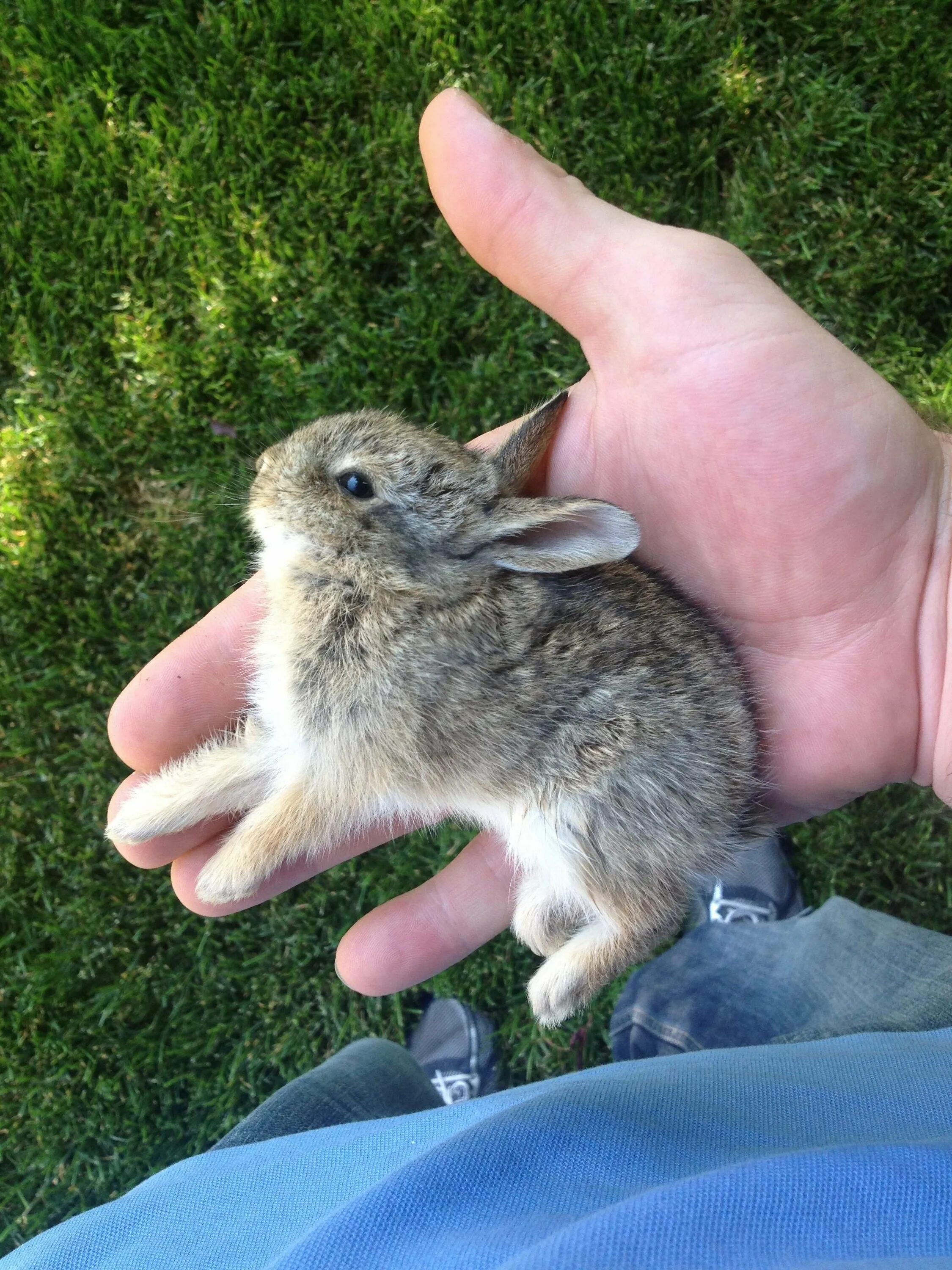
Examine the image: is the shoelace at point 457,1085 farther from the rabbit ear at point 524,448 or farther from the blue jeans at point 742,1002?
the rabbit ear at point 524,448

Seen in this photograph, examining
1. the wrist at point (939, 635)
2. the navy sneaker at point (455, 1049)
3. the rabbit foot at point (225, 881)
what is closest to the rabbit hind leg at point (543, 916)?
the rabbit foot at point (225, 881)

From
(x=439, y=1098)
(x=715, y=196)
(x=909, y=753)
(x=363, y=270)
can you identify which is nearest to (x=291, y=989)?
(x=439, y=1098)

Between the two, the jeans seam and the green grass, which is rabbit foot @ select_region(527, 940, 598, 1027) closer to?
the jeans seam

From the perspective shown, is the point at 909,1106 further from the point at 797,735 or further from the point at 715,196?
the point at 715,196

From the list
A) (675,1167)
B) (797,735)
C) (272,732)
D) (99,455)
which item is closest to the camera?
(675,1167)

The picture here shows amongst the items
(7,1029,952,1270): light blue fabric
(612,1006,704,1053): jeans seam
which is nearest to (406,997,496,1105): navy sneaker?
(612,1006,704,1053): jeans seam

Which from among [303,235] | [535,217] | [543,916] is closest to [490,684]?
[543,916]
